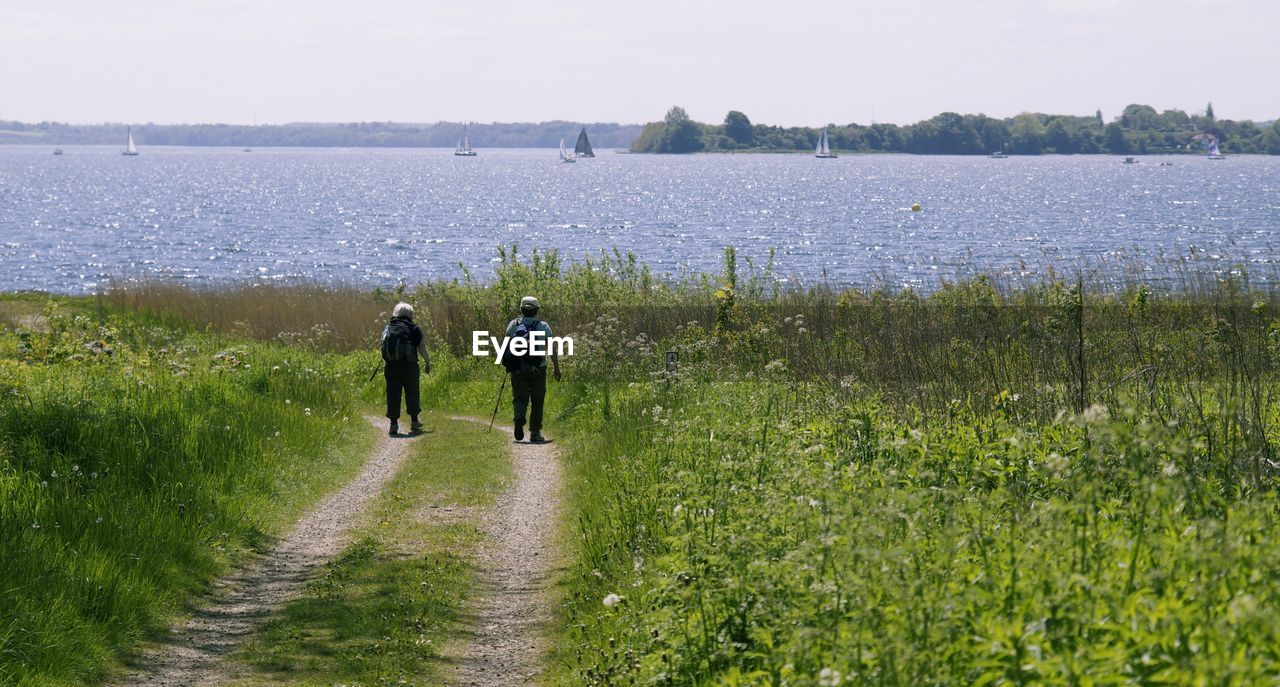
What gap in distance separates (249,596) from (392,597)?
127cm

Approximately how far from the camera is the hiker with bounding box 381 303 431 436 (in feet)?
57.4

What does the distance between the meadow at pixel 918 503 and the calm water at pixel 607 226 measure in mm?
15168

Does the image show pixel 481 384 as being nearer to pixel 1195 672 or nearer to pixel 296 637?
pixel 296 637

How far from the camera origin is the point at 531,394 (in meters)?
17.1

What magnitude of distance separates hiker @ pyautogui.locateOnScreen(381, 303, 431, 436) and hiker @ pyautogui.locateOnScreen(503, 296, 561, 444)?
1447mm

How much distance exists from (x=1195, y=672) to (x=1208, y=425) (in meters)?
6.26

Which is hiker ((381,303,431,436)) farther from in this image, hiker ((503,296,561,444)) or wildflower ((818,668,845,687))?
wildflower ((818,668,845,687))

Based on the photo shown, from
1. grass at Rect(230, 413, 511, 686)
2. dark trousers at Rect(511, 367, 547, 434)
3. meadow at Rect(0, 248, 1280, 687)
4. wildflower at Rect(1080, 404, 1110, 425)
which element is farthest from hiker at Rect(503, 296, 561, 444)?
wildflower at Rect(1080, 404, 1110, 425)

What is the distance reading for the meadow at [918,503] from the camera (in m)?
4.72

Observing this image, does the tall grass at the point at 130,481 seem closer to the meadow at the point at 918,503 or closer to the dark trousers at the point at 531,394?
the meadow at the point at 918,503

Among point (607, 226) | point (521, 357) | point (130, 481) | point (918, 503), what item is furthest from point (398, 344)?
point (607, 226)

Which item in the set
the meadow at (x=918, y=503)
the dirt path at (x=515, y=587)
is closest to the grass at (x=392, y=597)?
the dirt path at (x=515, y=587)

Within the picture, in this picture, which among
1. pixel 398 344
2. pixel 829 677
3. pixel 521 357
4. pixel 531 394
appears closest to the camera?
pixel 829 677

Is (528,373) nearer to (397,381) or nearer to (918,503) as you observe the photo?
(397,381)
